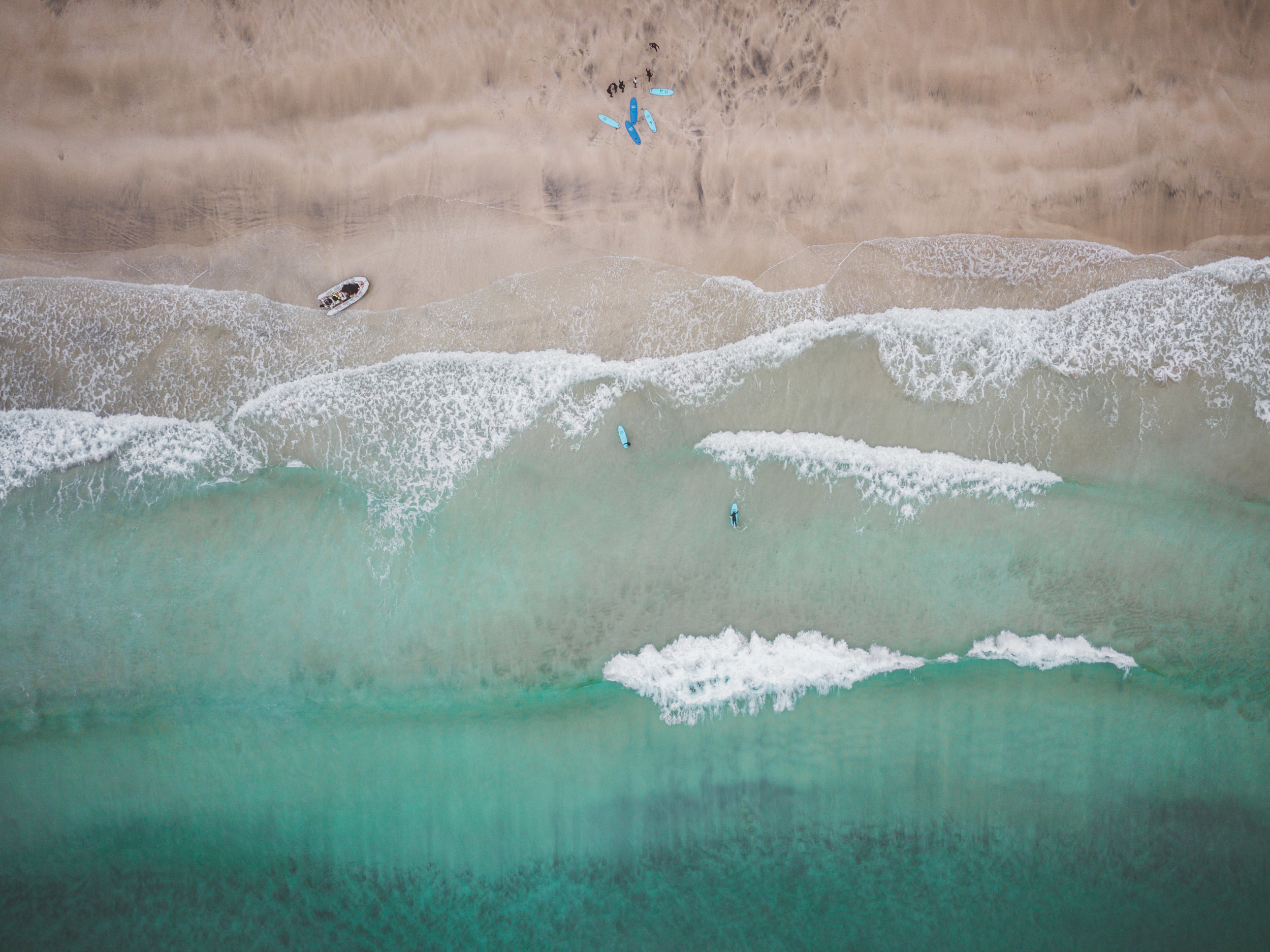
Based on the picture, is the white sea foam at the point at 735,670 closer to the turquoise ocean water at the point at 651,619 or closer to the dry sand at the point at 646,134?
the turquoise ocean water at the point at 651,619

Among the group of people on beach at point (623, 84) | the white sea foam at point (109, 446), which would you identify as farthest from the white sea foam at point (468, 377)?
the group of people on beach at point (623, 84)

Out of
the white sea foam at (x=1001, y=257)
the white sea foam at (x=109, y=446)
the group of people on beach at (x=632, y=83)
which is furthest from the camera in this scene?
the white sea foam at (x=109, y=446)

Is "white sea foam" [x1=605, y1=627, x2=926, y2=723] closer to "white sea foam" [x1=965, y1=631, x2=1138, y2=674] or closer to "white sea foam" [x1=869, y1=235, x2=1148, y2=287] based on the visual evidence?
"white sea foam" [x1=965, y1=631, x2=1138, y2=674]

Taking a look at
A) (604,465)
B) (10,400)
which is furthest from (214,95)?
(604,465)

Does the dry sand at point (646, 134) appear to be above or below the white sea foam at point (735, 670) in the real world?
above

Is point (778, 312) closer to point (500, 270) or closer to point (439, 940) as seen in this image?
point (500, 270)

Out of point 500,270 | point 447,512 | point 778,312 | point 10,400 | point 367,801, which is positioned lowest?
point 367,801

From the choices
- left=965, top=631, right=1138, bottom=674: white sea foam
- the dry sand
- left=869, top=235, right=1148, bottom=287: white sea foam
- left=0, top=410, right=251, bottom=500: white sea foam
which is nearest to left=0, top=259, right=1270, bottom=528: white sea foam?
left=0, top=410, right=251, bottom=500: white sea foam
